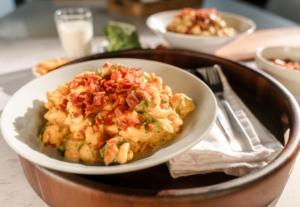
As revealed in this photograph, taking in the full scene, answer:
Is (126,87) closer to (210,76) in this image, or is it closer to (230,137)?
(230,137)

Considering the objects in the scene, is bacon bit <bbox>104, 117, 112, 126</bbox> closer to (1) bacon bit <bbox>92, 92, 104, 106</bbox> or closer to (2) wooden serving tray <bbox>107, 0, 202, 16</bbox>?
(1) bacon bit <bbox>92, 92, 104, 106</bbox>

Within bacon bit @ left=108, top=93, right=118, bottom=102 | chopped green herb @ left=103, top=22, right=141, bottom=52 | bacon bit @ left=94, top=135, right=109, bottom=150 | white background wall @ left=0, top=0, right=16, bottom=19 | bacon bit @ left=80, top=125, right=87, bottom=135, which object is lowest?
white background wall @ left=0, top=0, right=16, bottom=19

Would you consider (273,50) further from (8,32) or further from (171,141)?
(8,32)

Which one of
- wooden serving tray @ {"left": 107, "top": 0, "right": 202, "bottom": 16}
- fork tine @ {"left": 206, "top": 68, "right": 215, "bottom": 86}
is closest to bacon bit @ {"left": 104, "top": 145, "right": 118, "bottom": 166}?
fork tine @ {"left": 206, "top": 68, "right": 215, "bottom": 86}

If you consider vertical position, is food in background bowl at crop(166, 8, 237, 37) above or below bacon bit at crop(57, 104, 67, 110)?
above

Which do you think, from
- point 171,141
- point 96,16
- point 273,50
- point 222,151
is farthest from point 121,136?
point 96,16

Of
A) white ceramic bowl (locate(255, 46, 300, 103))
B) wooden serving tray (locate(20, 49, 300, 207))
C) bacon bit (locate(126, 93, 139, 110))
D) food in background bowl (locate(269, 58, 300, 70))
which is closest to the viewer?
wooden serving tray (locate(20, 49, 300, 207))

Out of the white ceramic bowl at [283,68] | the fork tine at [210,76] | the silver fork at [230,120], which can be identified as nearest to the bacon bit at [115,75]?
the silver fork at [230,120]
